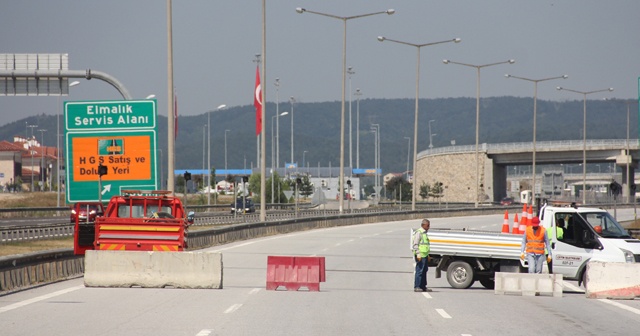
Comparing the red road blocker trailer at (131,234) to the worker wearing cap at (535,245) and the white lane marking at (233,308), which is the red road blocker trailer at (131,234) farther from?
the worker wearing cap at (535,245)

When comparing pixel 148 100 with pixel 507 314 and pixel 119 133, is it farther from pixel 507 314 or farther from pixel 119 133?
pixel 507 314

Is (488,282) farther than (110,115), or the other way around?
(110,115)

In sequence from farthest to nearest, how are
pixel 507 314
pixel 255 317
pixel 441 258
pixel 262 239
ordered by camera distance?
pixel 262 239
pixel 441 258
pixel 507 314
pixel 255 317

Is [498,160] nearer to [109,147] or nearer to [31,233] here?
[31,233]

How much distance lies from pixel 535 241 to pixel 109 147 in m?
14.4

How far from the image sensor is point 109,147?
31.4 metres

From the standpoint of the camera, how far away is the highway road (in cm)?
1490

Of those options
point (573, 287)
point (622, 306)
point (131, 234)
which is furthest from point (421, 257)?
point (131, 234)

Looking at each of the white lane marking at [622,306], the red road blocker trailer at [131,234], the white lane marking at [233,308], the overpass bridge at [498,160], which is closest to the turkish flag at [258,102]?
the red road blocker trailer at [131,234]

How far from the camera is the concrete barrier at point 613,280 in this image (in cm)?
2191

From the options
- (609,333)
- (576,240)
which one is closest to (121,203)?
(576,240)

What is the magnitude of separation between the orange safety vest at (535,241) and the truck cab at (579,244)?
1.80m

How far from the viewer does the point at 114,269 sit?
73.8 ft

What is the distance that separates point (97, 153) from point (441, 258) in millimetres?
12460
